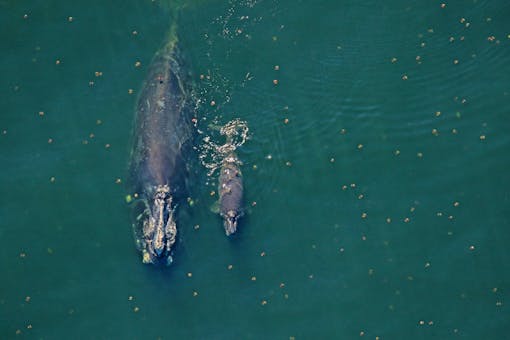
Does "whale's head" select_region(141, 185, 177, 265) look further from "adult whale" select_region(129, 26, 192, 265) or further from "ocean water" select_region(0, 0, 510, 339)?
"ocean water" select_region(0, 0, 510, 339)

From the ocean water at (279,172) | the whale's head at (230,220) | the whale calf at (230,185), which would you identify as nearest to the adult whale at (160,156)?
the ocean water at (279,172)

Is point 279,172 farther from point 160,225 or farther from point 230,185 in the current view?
point 160,225

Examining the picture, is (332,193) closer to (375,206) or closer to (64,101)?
(375,206)

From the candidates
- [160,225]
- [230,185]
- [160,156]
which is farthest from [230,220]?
[160,156]

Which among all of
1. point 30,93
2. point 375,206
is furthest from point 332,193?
point 30,93

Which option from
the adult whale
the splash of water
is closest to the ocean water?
the splash of water

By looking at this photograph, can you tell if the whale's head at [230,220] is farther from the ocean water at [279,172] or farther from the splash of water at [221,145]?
the splash of water at [221,145]

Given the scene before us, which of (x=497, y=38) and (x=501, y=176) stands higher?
(x=497, y=38)
